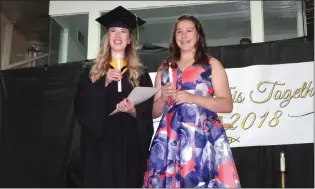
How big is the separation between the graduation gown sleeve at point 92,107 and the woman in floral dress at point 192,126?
0.25 meters

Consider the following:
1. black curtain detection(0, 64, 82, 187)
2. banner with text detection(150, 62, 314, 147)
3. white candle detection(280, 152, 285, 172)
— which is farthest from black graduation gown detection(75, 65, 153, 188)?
black curtain detection(0, 64, 82, 187)

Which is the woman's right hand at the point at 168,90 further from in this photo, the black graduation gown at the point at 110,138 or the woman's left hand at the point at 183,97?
the black graduation gown at the point at 110,138

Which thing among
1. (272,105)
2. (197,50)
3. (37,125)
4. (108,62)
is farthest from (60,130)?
(197,50)

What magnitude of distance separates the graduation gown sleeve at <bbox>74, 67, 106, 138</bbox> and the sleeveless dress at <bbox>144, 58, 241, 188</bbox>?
10.0 inches

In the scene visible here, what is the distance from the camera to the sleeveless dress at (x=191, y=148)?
169 centimetres

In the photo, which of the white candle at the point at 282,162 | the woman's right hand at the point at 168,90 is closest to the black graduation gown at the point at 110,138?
the woman's right hand at the point at 168,90

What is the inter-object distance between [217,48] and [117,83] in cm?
148

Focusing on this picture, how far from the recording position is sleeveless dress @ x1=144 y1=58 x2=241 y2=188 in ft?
5.56

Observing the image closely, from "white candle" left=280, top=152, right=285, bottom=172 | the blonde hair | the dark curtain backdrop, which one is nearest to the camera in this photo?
the blonde hair

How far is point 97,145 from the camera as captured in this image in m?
1.84

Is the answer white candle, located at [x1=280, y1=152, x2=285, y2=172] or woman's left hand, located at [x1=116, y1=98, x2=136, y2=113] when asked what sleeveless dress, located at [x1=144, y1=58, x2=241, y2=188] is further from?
white candle, located at [x1=280, y1=152, x2=285, y2=172]

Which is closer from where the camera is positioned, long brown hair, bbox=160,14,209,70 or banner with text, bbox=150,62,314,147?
long brown hair, bbox=160,14,209,70

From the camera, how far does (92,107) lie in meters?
1.83

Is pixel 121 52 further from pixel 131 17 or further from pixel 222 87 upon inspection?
pixel 222 87
